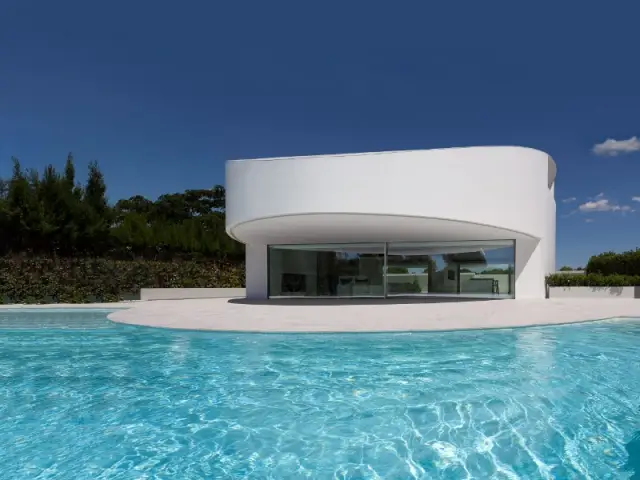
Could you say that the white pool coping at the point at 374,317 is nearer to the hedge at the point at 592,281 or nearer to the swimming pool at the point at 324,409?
the swimming pool at the point at 324,409

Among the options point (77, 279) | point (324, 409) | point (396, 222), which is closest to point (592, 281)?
point (396, 222)

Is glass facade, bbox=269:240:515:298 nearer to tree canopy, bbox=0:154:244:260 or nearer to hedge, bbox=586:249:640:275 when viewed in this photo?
hedge, bbox=586:249:640:275

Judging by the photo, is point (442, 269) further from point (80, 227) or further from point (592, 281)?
point (80, 227)

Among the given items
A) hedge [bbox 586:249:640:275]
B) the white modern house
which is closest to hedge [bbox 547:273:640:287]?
the white modern house

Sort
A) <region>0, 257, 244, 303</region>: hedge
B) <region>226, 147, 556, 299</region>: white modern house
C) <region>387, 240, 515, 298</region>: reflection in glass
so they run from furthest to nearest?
<region>387, 240, 515, 298</region>: reflection in glass, <region>0, 257, 244, 303</region>: hedge, <region>226, 147, 556, 299</region>: white modern house

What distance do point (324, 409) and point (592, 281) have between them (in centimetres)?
1814

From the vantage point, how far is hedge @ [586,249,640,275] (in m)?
20.6

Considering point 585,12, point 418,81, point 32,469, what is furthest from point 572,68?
point 32,469

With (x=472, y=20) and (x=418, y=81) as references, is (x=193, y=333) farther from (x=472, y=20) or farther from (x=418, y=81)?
(x=418, y=81)

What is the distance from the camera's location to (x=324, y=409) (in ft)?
16.5

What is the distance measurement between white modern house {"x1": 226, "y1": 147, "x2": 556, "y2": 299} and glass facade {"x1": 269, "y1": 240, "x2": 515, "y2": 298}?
40 millimetres

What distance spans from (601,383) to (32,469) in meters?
5.92

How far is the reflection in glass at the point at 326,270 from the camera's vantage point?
1978 centimetres

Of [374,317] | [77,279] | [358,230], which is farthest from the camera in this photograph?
[77,279]
